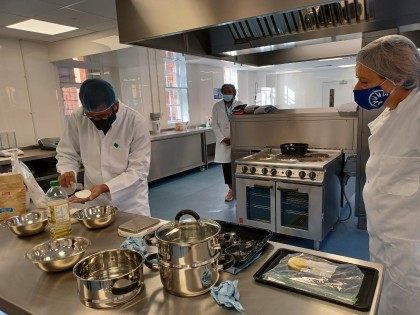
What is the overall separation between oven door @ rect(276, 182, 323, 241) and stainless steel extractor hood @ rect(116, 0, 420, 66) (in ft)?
3.82

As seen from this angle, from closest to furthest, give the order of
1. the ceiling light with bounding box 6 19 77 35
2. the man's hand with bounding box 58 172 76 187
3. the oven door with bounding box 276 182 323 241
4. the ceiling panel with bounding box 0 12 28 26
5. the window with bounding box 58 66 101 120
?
the man's hand with bounding box 58 172 76 187
the oven door with bounding box 276 182 323 241
the ceiling panel with bounding box 0 12 28 26
the ceiling light with bounding box 6 19 77 35
the window with bounding box 58 66 101 120

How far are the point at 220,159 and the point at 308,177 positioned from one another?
6.16ft

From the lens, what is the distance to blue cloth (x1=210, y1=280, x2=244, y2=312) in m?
0.77

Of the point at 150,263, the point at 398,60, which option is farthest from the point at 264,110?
the point at 150,263

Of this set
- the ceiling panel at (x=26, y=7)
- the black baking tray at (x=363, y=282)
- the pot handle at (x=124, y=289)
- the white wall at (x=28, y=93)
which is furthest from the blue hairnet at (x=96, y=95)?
the white wall at (x=28, y=93)

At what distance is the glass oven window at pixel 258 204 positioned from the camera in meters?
2.75

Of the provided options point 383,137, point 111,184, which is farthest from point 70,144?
point 383,137

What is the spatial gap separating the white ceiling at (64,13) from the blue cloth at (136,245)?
2432 mm

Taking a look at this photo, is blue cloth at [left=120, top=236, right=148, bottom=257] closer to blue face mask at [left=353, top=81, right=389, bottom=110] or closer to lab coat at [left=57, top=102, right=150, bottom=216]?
lab coat at [left=57, top=102, right=150, bottom=216]

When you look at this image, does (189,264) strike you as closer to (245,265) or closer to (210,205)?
(245,265)

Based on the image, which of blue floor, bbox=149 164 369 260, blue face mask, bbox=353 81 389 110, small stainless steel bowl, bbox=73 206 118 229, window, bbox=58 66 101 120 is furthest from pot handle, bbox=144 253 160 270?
window, bbox=58 66 101 120

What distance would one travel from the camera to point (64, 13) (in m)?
2.97

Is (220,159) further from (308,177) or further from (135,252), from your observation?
(135,252)

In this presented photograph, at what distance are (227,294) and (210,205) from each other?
3.18 m
